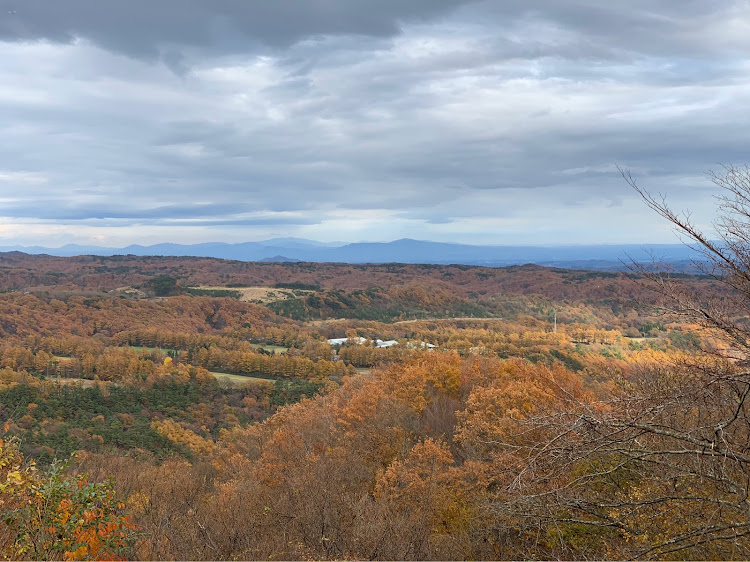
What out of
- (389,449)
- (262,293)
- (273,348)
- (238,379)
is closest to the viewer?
(389,449)

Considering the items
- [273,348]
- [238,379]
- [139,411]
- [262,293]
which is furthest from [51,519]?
[262,293]

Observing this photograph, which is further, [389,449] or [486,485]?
[389,449]

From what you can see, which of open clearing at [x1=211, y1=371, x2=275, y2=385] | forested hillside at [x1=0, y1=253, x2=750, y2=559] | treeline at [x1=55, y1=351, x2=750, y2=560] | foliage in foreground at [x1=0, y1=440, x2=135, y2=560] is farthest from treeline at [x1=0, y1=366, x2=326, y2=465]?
foliage in foreground at [x1=0, y1=440, x2=135, y2=560]

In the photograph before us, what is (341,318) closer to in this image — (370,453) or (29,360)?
(29,360)

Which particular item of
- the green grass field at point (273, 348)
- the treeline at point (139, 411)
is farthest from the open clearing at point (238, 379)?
the green grass field at point (273, 348)

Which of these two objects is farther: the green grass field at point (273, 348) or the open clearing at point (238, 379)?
the green grass field at point (273, 348)

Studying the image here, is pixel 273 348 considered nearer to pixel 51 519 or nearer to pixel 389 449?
pixel 389 449

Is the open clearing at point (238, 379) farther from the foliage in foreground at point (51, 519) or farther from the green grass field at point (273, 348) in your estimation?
the foliage in foreground at point (51, 519)
